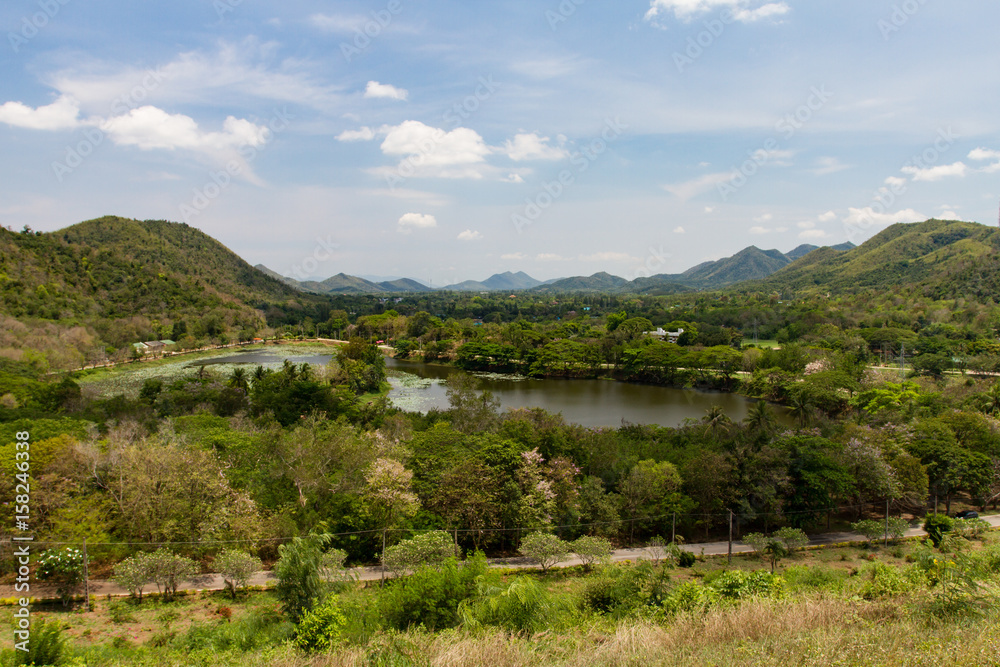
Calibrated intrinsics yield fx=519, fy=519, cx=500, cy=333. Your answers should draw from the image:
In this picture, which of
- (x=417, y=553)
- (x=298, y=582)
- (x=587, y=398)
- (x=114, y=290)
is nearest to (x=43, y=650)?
(x=298, y=582)

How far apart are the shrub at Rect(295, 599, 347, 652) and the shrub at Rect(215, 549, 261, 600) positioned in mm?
3802

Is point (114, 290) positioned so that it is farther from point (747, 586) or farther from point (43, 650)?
point (747, 586)

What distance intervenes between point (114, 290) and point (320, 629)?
237ft

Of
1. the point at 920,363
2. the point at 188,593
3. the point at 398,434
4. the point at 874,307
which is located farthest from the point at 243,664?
the point at 874,307

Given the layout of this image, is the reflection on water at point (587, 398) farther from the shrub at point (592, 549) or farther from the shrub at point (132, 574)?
the shrub at point (132, 574)

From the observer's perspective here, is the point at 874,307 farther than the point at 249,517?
Yes

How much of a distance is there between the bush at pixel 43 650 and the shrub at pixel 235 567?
149 inches

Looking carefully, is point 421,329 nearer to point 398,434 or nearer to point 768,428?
point 398,434

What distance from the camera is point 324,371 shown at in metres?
38.0

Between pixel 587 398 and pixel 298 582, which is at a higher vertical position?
pixel 298 582

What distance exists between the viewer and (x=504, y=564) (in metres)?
13.3

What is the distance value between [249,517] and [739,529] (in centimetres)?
1400

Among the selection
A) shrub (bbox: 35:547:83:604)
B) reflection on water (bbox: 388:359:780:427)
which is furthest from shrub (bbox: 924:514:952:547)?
shrub (bbox: 35:547:83:604)

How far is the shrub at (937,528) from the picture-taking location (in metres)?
14.4
